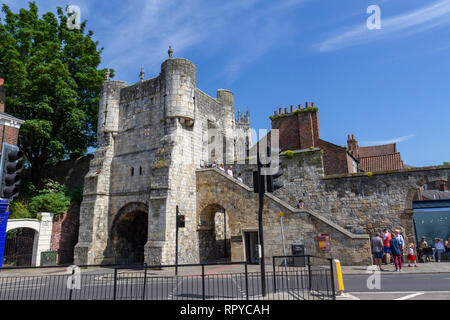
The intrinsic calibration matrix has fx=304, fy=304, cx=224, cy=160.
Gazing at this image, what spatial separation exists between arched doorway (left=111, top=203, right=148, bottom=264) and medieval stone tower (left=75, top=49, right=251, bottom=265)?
61 mm

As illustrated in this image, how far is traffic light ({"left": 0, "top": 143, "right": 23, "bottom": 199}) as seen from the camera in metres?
5.49

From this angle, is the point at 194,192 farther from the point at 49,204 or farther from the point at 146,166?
the point at 49,204

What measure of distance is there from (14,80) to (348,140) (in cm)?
2897

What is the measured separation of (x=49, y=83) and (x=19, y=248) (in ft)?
38.0

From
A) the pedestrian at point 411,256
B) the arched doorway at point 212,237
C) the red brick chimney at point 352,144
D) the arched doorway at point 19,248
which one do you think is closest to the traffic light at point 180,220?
the arched doorway at point 212,237

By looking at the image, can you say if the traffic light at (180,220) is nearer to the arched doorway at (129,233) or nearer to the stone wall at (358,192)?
the arched doorway at (129,233)

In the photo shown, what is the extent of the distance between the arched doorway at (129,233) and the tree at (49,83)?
28.2ft

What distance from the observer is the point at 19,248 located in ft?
62.4

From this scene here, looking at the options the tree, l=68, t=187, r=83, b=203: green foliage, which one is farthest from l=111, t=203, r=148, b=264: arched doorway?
the tree

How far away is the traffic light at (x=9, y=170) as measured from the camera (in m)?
5.49

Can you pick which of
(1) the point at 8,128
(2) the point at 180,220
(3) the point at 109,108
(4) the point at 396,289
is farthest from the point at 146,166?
(4) the point at 396,289

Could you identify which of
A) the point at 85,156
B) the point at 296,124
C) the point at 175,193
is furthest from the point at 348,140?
the point at 85,156
